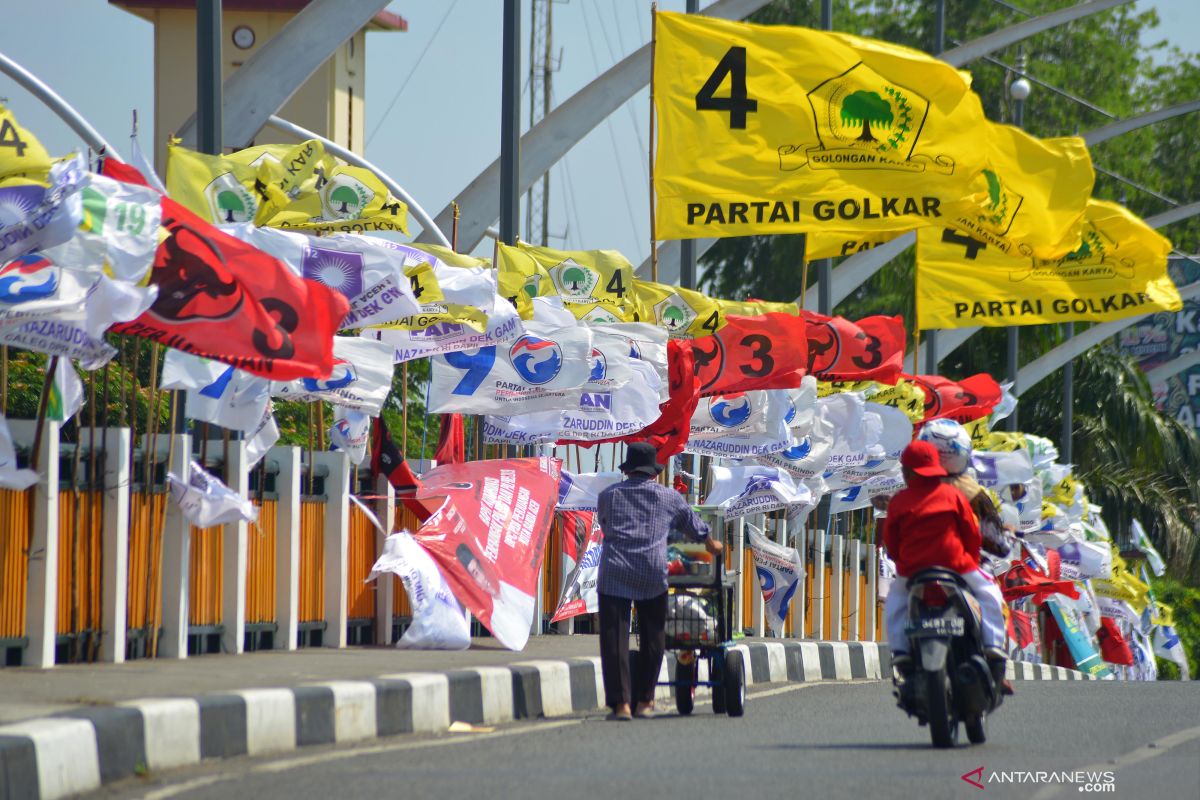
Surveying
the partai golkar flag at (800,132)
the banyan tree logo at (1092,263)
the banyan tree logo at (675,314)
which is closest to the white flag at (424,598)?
the partai golkar flag at (800,132)

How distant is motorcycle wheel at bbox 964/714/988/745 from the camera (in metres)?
10.3

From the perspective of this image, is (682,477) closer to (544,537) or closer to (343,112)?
(544,537)

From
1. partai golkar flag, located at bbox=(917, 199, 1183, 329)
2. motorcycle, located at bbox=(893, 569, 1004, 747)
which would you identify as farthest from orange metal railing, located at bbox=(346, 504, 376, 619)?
partai golkar flag, located at bbox=(917, 199, 1183, 329)

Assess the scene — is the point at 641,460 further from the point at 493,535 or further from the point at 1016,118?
the point at 1016,118

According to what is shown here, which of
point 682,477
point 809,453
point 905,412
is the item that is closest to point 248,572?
point 682,477

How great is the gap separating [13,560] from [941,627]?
16.1 feet

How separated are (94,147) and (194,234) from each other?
4169 millimetres

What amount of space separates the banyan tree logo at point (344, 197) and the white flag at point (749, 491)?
22.1 feet

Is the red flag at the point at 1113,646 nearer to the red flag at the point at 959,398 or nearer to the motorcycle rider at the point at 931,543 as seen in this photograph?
the red flag at the point at 959,398

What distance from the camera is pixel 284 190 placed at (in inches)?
564

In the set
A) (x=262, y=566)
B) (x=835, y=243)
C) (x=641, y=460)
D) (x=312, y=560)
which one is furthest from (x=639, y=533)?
(x=835, y=243)

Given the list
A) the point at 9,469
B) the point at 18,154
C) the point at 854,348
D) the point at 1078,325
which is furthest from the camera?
the point at 1078,325

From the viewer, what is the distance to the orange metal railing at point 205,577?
43.4ft

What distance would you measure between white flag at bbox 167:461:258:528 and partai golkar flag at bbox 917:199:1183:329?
1406cm
